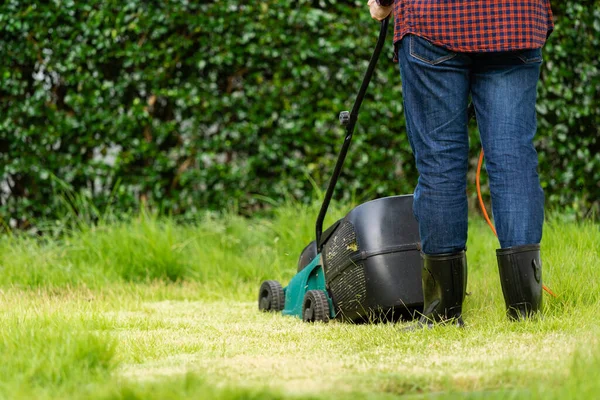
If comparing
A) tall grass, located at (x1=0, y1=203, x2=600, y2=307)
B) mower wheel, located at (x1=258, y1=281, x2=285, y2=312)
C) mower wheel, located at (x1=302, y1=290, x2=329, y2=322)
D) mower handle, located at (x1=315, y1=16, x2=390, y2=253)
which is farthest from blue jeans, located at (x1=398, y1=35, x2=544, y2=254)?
tall grass, located at (x1=0, y1=203, x2=600, y2=307)

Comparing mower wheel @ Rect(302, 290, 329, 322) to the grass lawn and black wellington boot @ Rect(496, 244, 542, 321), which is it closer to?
the grass lawn

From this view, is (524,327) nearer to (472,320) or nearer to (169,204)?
(472,320)

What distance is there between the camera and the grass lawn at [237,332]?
5.83 feet

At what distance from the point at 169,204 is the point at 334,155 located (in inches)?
45.0

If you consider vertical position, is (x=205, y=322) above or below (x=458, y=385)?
below

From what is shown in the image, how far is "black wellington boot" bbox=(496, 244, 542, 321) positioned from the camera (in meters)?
2.54

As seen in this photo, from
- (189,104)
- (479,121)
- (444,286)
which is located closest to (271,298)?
(444,286)

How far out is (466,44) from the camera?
99.3 inches

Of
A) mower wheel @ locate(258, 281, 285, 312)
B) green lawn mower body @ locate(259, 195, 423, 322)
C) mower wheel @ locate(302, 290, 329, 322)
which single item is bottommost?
mower wheel @ locate(258, 281, 285, 312)

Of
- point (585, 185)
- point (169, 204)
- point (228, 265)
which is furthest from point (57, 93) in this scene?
point (585, 185)

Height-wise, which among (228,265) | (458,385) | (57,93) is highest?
(57,93)

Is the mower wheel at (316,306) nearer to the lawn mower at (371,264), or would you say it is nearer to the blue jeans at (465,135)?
the lawn mower at (371,264)

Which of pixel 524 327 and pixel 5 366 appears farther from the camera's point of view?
pixel 524 327

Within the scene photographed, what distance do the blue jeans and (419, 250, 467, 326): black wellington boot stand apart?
4 cm
